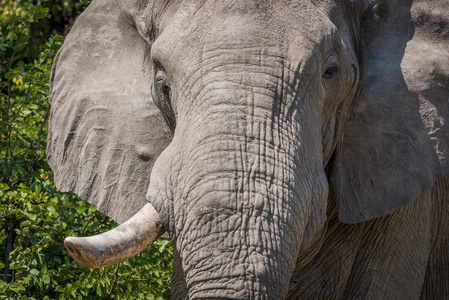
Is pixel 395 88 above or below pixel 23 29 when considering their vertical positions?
above

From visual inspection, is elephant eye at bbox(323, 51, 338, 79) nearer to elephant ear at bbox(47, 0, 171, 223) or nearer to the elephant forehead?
the elephant forehead

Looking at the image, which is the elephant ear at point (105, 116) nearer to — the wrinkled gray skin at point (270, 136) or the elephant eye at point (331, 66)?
the wrinkled gray skin at point (270, 136)

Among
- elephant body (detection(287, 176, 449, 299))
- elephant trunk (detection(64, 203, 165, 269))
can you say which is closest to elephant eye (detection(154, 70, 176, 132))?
elephant trunk (detection(64, 203, 165, 269))

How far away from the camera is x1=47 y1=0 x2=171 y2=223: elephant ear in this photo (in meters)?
4.00

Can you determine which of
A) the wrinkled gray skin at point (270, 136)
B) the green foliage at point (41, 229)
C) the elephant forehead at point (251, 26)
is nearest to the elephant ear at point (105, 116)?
the wrinkled gray skin at point (270, 136)

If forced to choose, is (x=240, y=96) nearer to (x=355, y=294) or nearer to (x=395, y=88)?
(x=395, y=88)

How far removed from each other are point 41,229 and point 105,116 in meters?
0.97

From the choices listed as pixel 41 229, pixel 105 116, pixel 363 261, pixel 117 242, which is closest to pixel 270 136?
pixel 117 242

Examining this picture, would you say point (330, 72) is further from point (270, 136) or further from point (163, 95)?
point (163, 95)

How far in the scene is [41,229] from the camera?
4816mm

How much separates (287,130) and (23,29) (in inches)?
102

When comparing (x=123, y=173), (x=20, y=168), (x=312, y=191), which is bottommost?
(x=20, y=168)

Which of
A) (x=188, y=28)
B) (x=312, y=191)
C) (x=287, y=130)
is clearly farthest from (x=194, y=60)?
(x=312, y=191)

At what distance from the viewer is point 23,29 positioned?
5258 mm
